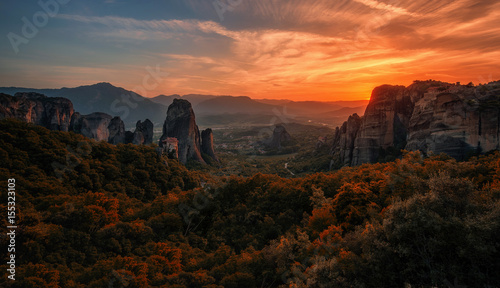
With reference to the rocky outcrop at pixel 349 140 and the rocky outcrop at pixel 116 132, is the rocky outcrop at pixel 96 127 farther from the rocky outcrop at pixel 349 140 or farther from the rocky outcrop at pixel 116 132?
the rocky outcrop at pixel 349 140

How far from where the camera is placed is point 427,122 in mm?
51000

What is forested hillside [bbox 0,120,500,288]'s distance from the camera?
39.1 feet

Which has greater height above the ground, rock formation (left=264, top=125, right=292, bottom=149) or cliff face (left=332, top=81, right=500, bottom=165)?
cliff face (left=332, top=81, right=500, bottom=165)

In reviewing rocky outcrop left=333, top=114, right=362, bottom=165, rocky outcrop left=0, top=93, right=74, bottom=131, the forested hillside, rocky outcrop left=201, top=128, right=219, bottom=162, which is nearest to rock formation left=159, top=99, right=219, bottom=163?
rocky outcrop left=201, top=128, right=219, bottom=162

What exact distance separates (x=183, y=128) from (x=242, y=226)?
64.6 meters

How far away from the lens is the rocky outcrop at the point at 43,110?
6269 centimetres

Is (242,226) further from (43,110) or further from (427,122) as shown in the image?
(43,110)

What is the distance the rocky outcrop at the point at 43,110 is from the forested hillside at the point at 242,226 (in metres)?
37.1

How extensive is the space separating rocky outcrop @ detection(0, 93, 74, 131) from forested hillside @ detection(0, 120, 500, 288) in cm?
3712

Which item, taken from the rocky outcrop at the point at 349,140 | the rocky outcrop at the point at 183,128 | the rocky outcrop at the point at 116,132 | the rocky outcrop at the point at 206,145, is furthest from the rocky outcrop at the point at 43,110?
the rocky outcrop at the point at 349,140

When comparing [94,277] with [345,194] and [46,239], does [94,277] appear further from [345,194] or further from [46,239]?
[345,194]

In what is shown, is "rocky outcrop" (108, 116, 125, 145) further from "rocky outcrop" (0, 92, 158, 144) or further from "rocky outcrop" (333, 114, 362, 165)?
"rocky outcrop" (333, 114, 362, 165)

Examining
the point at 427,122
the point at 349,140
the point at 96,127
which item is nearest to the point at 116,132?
the point at 96,127

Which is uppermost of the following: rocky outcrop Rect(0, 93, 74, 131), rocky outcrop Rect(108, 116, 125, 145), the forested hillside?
rocky outcrop Rect(0, 93, 74, 131)
